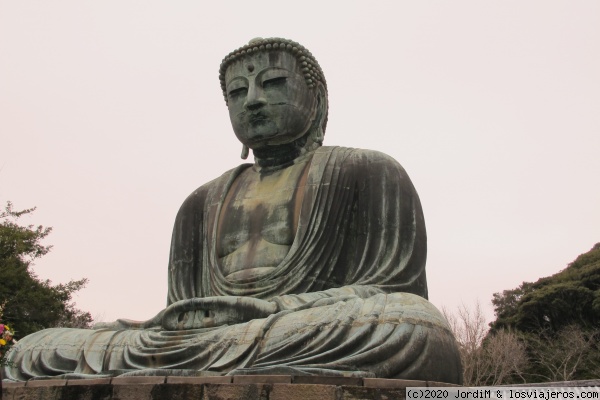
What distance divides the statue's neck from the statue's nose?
0.53m

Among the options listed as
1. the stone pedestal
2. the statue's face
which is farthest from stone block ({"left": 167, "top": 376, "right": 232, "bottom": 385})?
the statue's face

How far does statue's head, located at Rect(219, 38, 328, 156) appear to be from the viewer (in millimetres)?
8305

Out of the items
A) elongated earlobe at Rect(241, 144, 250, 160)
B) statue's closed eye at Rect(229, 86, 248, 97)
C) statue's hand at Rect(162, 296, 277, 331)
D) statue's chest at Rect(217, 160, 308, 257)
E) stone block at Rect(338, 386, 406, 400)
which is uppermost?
statue's closed eye at Rect(229, 86, 248, 97)

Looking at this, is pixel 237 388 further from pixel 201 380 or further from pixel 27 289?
pixel 27 289

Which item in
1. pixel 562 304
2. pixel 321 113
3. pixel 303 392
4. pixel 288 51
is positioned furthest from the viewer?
pixel 562 304

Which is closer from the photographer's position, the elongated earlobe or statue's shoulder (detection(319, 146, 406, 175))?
statue's shoulder (detection(319, 146, 406, 175))

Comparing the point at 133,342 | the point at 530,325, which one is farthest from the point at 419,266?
the point at 530,325

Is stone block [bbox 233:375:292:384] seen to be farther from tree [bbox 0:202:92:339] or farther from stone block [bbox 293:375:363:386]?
tree [bbox 0:202:92:339]

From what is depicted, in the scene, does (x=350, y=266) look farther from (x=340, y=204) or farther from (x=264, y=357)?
(x=264, y=357)

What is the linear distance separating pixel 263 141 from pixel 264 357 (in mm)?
3320

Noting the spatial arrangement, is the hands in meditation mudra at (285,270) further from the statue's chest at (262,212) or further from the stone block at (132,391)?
the stone block at (132,391)

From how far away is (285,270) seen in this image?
23.8 feet

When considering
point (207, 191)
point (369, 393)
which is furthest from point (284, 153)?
point (369, 393)

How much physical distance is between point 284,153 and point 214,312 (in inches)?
102
